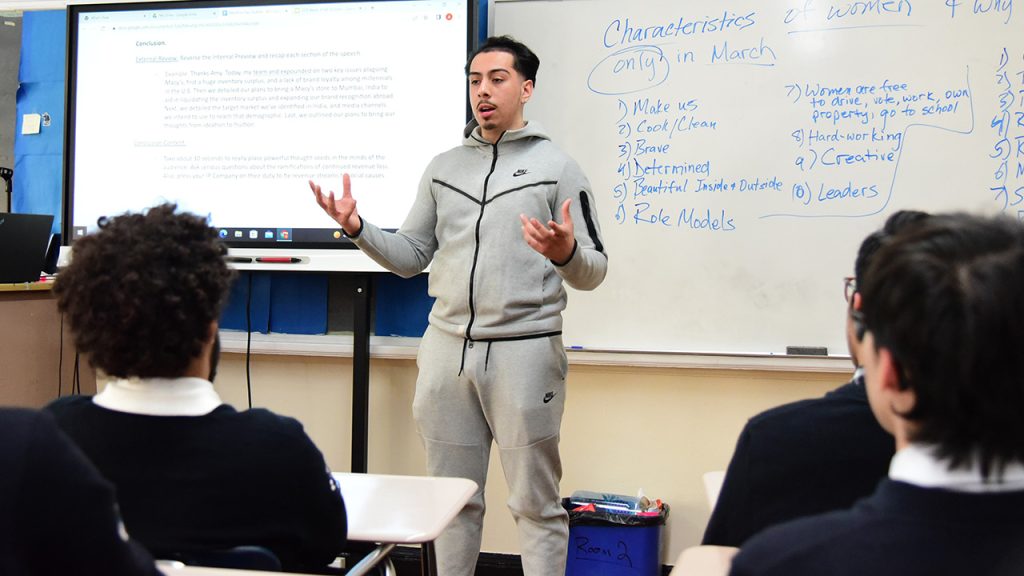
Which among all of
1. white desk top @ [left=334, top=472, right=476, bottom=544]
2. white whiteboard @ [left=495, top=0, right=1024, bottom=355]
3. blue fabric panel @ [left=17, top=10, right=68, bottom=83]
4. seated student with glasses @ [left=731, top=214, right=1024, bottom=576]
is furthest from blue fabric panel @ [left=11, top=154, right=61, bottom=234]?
seated student with glasses @ [left=731, top=214, right=1024, bottom=576]

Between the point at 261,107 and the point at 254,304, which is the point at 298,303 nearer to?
the point at 254,304

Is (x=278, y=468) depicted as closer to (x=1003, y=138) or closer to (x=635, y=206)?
(x=635, y=206)

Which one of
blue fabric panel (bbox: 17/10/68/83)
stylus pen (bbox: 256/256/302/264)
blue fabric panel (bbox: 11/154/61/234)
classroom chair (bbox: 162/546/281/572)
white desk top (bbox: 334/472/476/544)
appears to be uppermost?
blue fabric panel (bbox: 17/10/68/83)

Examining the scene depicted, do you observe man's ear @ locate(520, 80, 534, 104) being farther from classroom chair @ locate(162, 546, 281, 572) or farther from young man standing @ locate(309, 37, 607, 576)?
classroom chair @ locate(162, 546, 281, 572)

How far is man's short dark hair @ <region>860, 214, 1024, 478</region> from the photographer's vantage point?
29.4 inches

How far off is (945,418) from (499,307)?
65.7 inches

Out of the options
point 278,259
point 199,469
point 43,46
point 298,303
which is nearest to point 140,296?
point 199,469

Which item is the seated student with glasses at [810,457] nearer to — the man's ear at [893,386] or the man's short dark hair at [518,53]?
the man's ear at [893,386]

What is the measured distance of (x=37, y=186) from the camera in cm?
348

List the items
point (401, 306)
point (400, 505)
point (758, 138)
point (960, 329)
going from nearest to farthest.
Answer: point (960, 329)
point (400, 505)
point (758, 138)
point (401, 306)

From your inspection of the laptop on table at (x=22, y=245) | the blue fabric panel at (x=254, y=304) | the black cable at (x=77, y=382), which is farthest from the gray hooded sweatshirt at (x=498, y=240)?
the black cable at (x=77, y=382)

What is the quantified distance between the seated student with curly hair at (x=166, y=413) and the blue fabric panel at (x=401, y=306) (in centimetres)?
193

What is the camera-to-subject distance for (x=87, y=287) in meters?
1.20

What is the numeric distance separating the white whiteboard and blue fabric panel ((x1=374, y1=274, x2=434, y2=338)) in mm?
544
